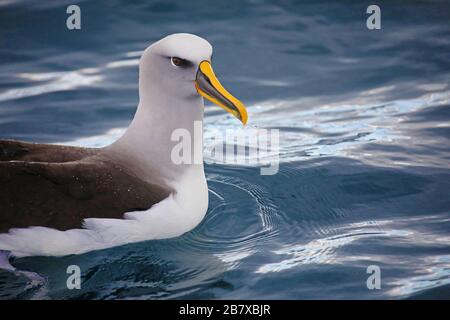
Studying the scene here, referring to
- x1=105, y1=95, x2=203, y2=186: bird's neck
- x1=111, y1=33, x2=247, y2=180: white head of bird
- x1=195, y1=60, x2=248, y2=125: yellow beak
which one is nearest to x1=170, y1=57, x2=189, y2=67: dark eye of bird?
x1=111, y1=33, x2=247, y2=180: white head of bird

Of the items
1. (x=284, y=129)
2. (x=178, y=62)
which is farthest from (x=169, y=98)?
(x=284, y=129)

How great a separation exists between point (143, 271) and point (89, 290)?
1.40ft

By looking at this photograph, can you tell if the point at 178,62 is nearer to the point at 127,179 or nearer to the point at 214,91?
the point at 214,91

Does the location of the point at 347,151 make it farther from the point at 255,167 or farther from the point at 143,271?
the point at 143,271

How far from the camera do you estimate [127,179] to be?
5.39 m

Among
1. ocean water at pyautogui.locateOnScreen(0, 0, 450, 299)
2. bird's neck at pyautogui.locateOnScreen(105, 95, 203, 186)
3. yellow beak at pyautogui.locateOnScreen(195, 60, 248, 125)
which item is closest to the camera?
ocean water at pyautogui.locateOnScreen(0, 0, 450, 299)

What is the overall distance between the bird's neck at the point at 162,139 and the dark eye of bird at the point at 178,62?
0.25 meters

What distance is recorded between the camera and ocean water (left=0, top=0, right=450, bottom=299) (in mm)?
A: 5293

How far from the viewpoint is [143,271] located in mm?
5328

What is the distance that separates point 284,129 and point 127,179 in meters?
3.06

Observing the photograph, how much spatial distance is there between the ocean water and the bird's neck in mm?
530

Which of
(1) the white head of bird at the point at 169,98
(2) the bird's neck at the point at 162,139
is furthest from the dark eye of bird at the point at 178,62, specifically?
(2) the bird's neck at the point at 162,139

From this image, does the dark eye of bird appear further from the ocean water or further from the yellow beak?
the ocean water
